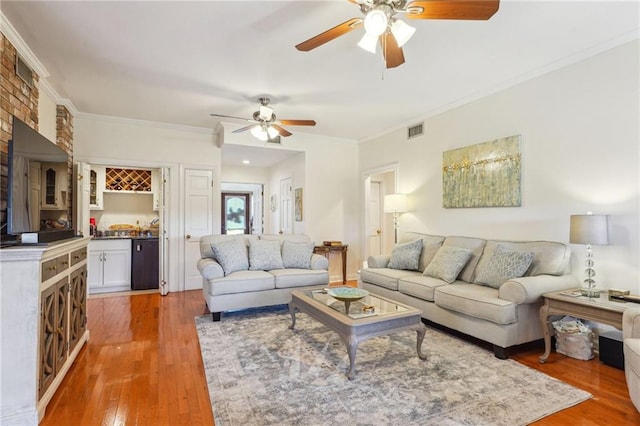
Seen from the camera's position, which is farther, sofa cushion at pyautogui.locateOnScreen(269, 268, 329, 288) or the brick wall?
sofa cushion at pyautogui.locateOnScreen(269, 268, 329, 288)

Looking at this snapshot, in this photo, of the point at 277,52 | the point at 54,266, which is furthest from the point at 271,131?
the point at 54,266

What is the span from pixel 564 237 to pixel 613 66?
153 cm

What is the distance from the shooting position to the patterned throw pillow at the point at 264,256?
4.25 m

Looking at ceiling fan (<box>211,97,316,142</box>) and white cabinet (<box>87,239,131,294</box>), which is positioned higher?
ceiling fan (<box>211,97,316,142</box>)

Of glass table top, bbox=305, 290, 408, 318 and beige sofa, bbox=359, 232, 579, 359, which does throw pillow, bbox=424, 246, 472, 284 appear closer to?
beige sofa, bbox=359, 232, 579, 359

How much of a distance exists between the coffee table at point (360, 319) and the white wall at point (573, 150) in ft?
5.59

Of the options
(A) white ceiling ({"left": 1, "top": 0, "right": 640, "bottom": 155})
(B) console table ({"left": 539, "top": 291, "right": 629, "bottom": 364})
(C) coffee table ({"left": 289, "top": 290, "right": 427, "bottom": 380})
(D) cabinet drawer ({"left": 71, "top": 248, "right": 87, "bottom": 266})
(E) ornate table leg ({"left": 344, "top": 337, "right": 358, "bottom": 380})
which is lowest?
(E) ornate table leg ({"left": 344, "top": 337, "right": 358, "bottom": 380})

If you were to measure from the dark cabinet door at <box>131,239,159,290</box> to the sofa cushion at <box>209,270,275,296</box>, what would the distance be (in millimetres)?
2264

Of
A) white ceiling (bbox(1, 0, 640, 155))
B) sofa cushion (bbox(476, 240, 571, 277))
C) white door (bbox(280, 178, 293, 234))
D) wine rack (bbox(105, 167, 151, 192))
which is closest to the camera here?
white ceiling (bbox(1, 0, 640, 155))

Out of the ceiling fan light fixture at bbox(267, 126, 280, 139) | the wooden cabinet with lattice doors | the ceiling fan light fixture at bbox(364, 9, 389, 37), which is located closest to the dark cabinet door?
the ceiling fan light fixture at bbox(267, 126, 280, 139)

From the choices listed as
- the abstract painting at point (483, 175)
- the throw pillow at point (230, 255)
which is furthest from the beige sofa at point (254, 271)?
the abstract painting at point (483, 175)

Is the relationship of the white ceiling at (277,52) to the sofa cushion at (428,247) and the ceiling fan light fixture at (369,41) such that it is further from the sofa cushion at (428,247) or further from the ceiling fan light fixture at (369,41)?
the sofa cushion at (428,247)

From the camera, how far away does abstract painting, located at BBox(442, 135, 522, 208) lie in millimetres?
3574

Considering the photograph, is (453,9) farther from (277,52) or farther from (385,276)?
(385,276)
